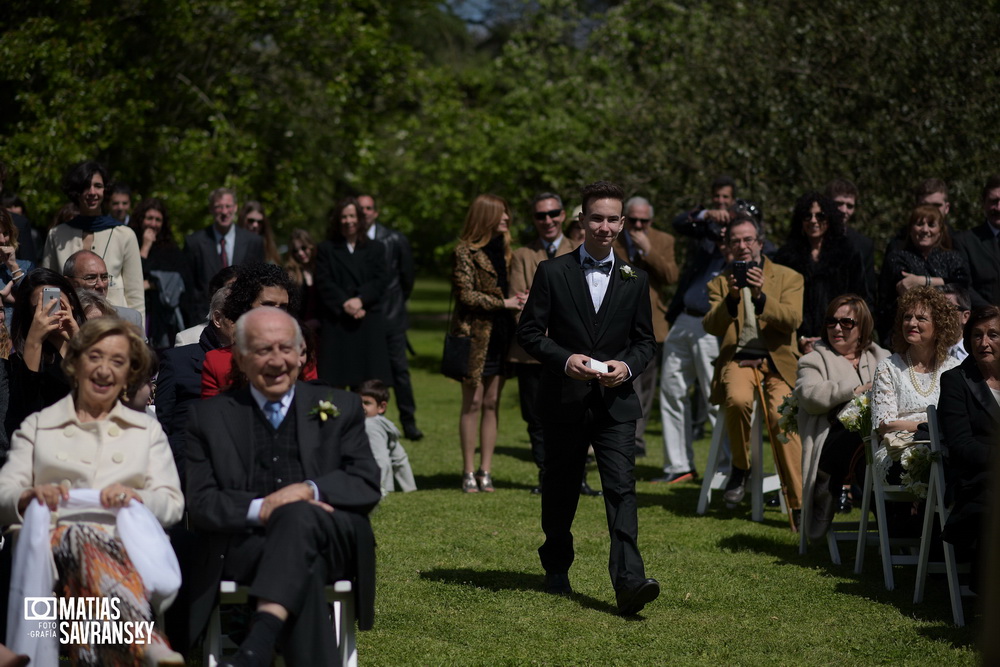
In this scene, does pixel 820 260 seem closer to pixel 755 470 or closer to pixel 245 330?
pixel 755 470

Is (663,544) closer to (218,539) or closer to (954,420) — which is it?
(954,420)

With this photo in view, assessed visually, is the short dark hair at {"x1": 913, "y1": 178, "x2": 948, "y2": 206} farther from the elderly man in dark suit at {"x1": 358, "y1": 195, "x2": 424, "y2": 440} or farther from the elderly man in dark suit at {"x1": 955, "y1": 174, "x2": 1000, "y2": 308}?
the elderly man in dark suit at {"x1": 358, "y1": 195, "x2": 424, "y2": 440}

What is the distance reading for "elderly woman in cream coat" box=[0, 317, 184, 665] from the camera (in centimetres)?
451

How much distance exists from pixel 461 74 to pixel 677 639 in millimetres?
25603

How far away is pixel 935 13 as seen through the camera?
47.3 feet

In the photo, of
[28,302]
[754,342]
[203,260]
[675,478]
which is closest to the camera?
[28,302]

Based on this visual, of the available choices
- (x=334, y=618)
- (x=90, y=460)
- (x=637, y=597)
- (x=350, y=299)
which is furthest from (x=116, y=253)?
(x=334, y=618)

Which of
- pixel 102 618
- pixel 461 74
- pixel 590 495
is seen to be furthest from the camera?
pixel 461 74

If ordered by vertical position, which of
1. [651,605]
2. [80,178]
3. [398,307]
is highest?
[80,178]

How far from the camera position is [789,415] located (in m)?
8.38

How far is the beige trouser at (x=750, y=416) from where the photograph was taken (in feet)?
29.1

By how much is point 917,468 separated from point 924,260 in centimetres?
313

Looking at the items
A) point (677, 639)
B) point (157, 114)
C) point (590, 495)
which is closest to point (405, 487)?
point (590, 495)

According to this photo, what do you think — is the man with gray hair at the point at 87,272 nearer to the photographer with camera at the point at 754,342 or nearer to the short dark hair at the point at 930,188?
the photographer with camera at the point at 754,342
